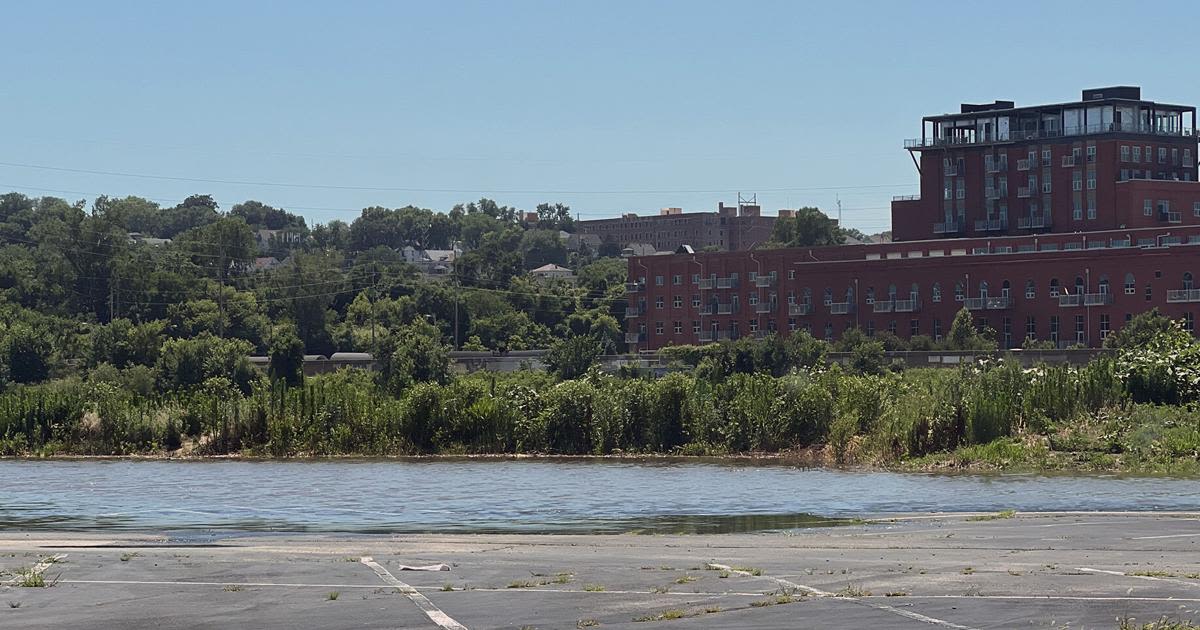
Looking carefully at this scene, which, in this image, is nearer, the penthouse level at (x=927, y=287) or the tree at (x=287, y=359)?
the tree at (x=287, y=359)

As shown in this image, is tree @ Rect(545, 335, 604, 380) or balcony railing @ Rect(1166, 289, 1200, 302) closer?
tree @ Rect(545, 335, 604, 380)

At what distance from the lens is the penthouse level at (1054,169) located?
6900 inches

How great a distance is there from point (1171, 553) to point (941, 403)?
28233 millimetres

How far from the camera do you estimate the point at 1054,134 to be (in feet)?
600

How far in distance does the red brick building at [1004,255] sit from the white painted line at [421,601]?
129998 millimetres

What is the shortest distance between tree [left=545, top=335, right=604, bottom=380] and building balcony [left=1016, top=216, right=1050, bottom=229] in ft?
208

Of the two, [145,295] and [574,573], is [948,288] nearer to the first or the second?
[145,295]

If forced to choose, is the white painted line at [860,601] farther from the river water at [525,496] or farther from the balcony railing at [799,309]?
the balcony railing at [799,309]

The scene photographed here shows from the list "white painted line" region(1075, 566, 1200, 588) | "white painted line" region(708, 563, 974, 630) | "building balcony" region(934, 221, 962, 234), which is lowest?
"white painted line" region(708, 563, 974, 630)

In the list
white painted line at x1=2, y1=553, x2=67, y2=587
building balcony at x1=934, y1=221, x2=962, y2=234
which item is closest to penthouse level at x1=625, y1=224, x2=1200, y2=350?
building balcony at x1=934, y1=221, x2=962, y2=234

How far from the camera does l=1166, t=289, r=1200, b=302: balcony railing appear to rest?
145500mm

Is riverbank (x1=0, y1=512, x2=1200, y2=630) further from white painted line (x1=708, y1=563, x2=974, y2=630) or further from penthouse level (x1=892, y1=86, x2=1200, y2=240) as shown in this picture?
penthouse level (x1=892, y1=86, x2=1200, y2=240)

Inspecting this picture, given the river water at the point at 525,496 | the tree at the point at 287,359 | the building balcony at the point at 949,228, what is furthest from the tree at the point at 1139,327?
the river water at the point at 525,496

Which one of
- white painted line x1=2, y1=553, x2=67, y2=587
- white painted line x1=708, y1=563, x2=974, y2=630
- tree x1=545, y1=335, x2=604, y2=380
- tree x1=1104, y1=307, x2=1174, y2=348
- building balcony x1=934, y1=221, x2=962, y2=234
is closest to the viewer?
white painted line x1=708, y1=563, x2=974, y2=630
